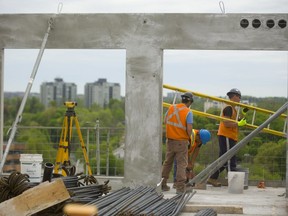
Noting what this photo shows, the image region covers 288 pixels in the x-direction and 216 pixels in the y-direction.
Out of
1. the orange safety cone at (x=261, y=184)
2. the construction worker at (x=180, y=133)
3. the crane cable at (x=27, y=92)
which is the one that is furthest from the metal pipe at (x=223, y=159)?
the crane cable at (x=27, y=92)

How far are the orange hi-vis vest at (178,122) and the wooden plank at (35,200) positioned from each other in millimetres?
4450

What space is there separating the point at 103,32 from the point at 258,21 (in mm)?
2798

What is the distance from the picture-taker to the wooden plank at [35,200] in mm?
9352

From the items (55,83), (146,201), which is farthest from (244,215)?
(55,83)

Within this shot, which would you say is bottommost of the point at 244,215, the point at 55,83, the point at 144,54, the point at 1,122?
the point at 244,215

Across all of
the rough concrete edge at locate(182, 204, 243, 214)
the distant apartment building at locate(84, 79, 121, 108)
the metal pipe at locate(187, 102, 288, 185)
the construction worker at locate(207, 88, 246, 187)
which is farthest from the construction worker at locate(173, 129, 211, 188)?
the distant apartment building at locate(84, 79, 121, 108)

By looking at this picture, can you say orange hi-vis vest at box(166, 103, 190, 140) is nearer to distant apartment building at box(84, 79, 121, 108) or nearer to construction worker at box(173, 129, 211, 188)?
construction worker at box(173, 129, 211, 188)

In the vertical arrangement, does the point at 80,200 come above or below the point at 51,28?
below

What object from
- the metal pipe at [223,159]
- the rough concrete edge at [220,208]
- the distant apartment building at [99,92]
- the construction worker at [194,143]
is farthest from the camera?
the distant apartment building at [99,92]

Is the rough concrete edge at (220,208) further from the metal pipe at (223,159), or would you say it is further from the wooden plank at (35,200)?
the wooden plank at (35,200)

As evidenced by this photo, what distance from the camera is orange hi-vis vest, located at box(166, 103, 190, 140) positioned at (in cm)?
1362

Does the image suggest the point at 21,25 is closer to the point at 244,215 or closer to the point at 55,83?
the point at 244,215

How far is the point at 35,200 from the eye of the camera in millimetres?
9414

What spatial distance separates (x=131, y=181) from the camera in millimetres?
13430
